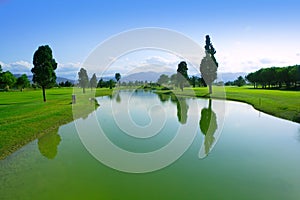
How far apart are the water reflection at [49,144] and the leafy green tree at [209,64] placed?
44.8m

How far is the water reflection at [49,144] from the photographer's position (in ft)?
47.5

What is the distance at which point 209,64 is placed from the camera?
5850cm

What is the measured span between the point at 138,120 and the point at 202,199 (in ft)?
57.9

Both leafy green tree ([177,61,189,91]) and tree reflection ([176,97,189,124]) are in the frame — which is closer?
tree reflection ([176,97,189,124])

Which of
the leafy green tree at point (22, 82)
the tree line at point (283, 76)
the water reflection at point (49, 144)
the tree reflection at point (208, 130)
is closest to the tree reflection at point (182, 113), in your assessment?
the tree reflection at point (208, 130)

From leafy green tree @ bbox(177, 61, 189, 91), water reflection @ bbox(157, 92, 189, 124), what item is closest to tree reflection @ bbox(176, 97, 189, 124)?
water reflection @ bbox(157, 92, 189, 124)

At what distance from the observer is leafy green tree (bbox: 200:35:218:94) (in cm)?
5862

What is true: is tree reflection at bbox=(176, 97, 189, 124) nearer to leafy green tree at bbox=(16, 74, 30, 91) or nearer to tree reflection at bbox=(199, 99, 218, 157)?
tree reflection at bbox=(199, 99, 218, 157)

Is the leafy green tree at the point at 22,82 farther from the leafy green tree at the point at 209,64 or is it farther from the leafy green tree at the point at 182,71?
the leafy green tree at the point at 209,64

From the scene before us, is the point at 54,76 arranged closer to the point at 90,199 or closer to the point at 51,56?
the point at 51,56

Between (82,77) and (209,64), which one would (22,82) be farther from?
(209,64)

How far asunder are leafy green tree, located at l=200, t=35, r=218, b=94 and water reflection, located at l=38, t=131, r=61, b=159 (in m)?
44.8

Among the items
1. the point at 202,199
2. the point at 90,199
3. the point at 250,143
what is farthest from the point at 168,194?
the point at 250,143

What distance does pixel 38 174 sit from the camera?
11.0 meters
